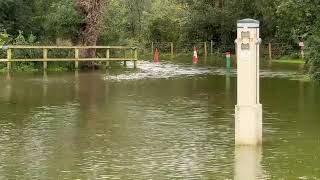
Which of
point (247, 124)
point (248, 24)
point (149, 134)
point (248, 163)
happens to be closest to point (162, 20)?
point (149, 134)

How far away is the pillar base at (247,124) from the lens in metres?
10.6

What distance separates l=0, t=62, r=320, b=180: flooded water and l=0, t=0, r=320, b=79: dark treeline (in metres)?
4.75

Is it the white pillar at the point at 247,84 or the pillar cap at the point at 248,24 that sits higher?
the pillar cap at the point at 248,24

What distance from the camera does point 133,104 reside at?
57.6 ft

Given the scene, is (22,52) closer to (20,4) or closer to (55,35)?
(55,35)

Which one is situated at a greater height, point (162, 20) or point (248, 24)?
point (162, 20)

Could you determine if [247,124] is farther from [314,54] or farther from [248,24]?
[314,54]

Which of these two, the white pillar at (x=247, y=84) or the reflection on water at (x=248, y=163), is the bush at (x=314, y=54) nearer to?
the white pillar at (x=247, y=84)

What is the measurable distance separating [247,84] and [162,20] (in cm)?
5526

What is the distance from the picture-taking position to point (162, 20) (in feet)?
215

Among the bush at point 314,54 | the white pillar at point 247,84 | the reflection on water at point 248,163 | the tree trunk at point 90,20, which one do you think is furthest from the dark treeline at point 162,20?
the reflection on water at point 248,163

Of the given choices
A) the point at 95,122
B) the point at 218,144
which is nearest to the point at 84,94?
the point at 95,122

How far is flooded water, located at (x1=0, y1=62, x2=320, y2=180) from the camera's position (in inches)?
359

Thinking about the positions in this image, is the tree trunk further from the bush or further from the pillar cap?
the pillar cap
